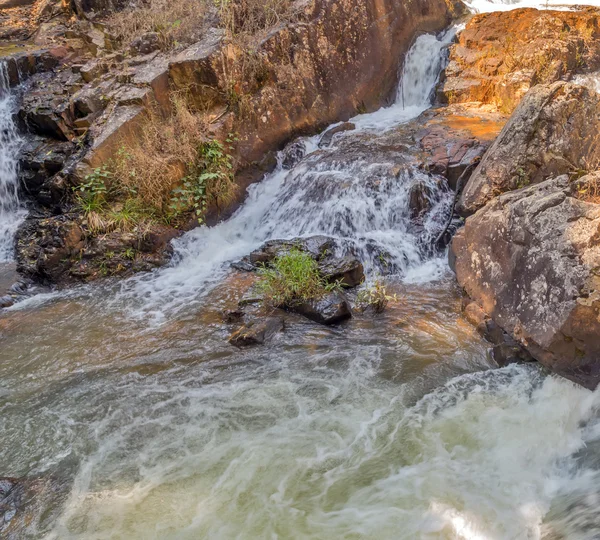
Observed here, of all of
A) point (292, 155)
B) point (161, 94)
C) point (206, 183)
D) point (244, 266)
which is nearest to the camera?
point (244, 266)

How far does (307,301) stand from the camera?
5609 mm

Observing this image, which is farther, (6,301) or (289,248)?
(289,248)

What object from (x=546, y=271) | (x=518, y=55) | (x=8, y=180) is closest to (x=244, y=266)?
(x=546, y=271)

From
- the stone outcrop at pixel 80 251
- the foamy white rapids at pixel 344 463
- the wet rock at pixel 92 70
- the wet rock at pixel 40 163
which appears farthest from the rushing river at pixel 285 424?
the wet rock at pixel 92 70

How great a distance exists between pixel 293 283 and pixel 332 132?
4742 mm

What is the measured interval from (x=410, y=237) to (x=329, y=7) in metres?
5.98

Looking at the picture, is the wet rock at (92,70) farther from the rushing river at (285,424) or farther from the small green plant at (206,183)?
the rushing river at (285,424)

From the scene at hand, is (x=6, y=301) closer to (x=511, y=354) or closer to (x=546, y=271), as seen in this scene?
(x=511, y=354)

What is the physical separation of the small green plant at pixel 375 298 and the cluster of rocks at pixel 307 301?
0.63 ft

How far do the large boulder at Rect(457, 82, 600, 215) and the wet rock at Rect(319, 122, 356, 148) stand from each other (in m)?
3.78

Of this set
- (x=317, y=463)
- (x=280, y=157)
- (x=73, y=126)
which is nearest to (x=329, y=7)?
(x=280, y=157)

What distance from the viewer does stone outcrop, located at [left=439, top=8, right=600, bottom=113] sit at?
926 centimetres

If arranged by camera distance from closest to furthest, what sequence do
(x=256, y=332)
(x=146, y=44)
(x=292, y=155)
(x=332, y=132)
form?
(x=256, y=332)
(x=292, y=155)
(x=146, y=44)
(x=332, y=132)

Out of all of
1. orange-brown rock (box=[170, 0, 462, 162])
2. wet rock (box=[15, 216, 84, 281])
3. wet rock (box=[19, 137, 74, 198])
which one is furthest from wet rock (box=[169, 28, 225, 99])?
wet rock (box=[15, 216, 84, 281])
